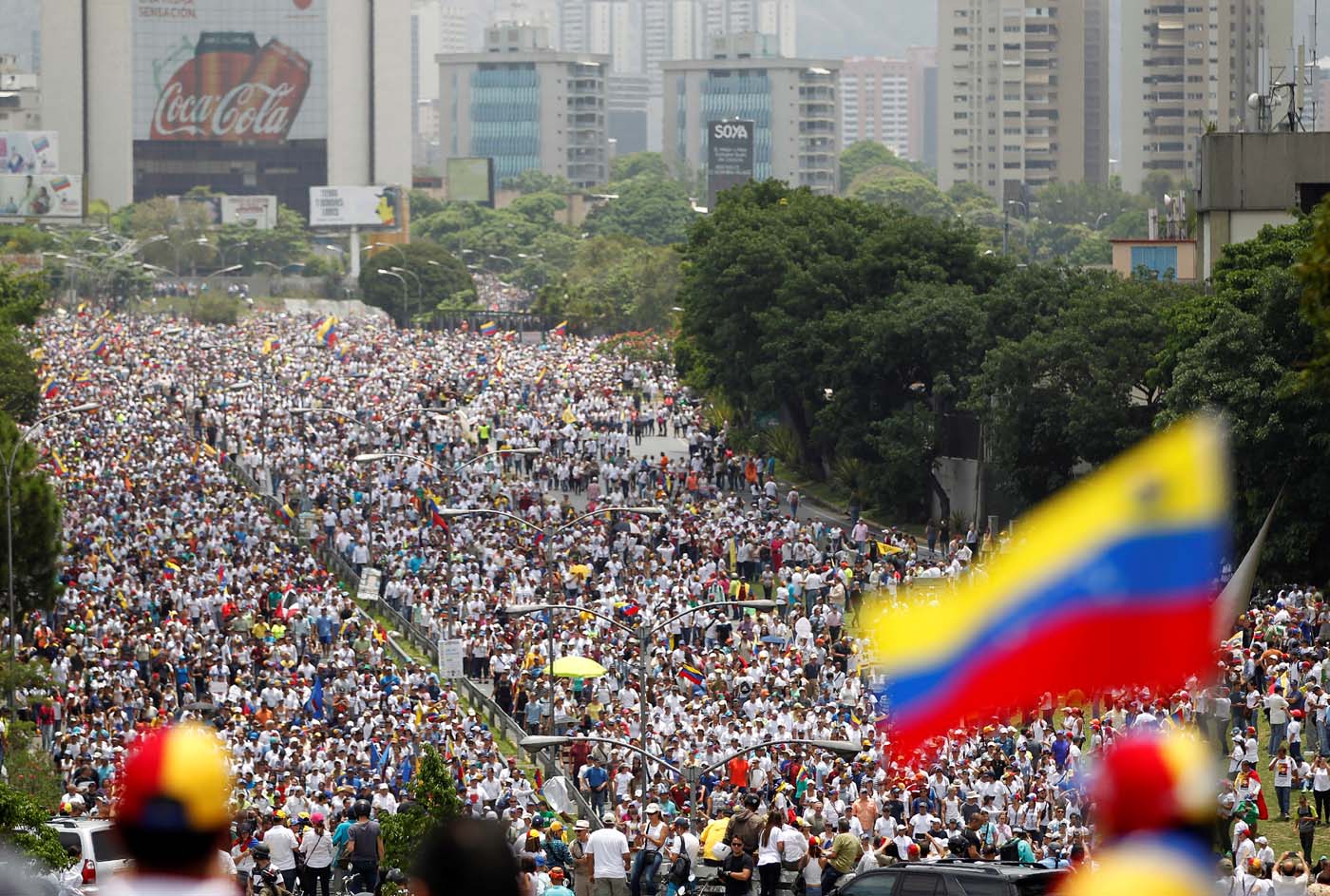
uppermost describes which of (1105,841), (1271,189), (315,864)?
(1271,189)

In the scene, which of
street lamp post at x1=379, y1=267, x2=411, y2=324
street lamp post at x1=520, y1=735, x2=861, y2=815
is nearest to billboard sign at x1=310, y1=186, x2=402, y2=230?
street lamp post at x1=379, y1=267, x2=411, y2=324

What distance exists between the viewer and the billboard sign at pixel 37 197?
172250mm

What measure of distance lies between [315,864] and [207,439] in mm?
45459

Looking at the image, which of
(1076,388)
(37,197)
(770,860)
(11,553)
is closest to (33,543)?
(11,553)

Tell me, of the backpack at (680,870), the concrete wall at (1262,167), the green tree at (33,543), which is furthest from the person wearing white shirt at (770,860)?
the concrete wall at (1262,167)

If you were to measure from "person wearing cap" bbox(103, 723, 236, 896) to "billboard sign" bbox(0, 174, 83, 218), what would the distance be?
572 feet

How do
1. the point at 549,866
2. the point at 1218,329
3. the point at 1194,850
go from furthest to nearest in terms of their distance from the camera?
1. the point at 1218,329
2. the point at 549,866
3. the point at 1194,850

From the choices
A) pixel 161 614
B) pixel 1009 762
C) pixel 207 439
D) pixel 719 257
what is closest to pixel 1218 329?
pixel 1009 762

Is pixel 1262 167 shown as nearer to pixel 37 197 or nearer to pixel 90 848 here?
pixel 90 848

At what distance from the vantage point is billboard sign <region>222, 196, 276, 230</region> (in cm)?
17975

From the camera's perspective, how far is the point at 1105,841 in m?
4.49

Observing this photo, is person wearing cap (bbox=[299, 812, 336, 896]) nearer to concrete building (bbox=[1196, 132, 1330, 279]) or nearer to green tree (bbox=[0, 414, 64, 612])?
green tree (bbox=[0, 414, 64, 612])

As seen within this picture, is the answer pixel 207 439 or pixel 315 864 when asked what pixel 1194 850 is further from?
pixel 207 439

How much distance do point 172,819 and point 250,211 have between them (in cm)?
17943
